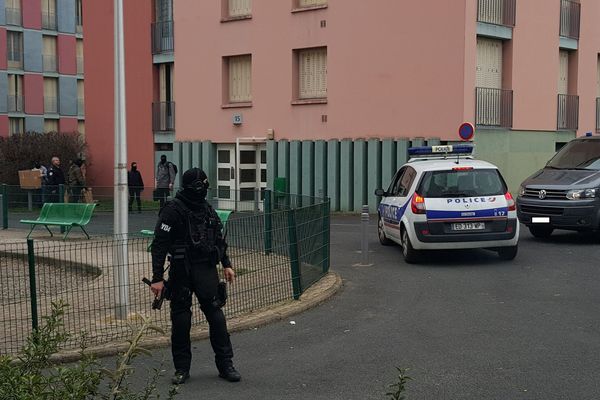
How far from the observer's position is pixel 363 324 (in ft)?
28.6

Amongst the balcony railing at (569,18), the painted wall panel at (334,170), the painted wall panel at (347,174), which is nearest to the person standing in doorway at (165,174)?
the painted wall panel at (334,170)

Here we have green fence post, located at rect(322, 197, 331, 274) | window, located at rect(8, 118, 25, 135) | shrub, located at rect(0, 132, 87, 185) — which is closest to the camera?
green fence post, located at rect(322, 197, 331, 274)

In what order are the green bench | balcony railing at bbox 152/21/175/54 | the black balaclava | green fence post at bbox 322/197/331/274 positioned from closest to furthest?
the black balaclava, green fence post at bbox 322/197/331/274, the green bench, balcony railing at bbox 152/21/175/54

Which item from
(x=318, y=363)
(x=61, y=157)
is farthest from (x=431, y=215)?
(x=61, y=157)

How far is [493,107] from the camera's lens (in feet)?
80.5

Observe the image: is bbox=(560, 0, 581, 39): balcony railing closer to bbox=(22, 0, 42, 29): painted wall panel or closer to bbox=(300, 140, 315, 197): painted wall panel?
bbox=(300, 140, 315, 197): painted wall panel

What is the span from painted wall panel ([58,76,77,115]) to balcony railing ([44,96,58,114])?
0.26m

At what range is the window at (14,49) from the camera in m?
47.2

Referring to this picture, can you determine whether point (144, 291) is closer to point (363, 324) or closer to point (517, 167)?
point (363, 324)

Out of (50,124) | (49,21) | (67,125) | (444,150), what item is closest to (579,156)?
(444,150)

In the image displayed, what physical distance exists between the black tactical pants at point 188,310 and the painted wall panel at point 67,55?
46.2m

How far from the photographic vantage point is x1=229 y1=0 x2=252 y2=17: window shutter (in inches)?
1094

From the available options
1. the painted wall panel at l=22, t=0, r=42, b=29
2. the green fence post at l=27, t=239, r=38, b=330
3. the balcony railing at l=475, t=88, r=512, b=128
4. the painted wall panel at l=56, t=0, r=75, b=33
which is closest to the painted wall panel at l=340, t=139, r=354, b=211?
the balcony railing at l=475, t=88, r=512, b=128

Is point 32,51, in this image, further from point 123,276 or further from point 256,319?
point 256,319
